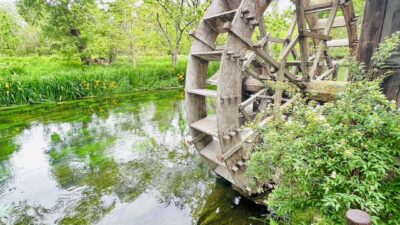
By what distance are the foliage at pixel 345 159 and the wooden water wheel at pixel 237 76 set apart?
0.53 m

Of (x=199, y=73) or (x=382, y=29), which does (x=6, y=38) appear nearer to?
(x=199, y=73)

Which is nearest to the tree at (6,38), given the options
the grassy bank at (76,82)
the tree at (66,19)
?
the tree at (66,19)

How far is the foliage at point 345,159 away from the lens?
3.97 ft

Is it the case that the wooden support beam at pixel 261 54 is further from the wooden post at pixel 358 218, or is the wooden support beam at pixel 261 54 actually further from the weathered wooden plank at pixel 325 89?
the wooden post at pixel 358 218

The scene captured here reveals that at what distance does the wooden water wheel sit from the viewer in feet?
8.50

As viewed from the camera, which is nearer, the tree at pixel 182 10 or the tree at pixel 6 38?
the tree at pixel 182 10

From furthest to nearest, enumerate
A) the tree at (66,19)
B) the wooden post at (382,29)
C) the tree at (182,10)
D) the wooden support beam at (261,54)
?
the tree at (66,19)
the tree at (182,10)
the wooden support beam at (261,54)
the wooden post at (382,29)

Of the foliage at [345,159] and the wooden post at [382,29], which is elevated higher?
the wooden post at [382,29]

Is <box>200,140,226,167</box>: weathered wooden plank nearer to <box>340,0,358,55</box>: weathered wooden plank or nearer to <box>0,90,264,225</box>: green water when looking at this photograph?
<box>0,90,264,225</box>: green water

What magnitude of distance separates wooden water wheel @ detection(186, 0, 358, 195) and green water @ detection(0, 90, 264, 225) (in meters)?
0.50

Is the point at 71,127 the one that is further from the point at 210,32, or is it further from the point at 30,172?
the point at 210,32

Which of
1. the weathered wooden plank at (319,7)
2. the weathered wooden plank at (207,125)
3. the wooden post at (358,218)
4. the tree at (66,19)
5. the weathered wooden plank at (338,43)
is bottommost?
the weathered wooden plank at (207,125)

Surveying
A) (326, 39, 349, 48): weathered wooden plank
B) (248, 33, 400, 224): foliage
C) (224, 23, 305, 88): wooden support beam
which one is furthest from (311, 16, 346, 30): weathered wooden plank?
(248, 33, 400, 224): foliage

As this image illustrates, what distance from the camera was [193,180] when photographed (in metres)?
3.47
